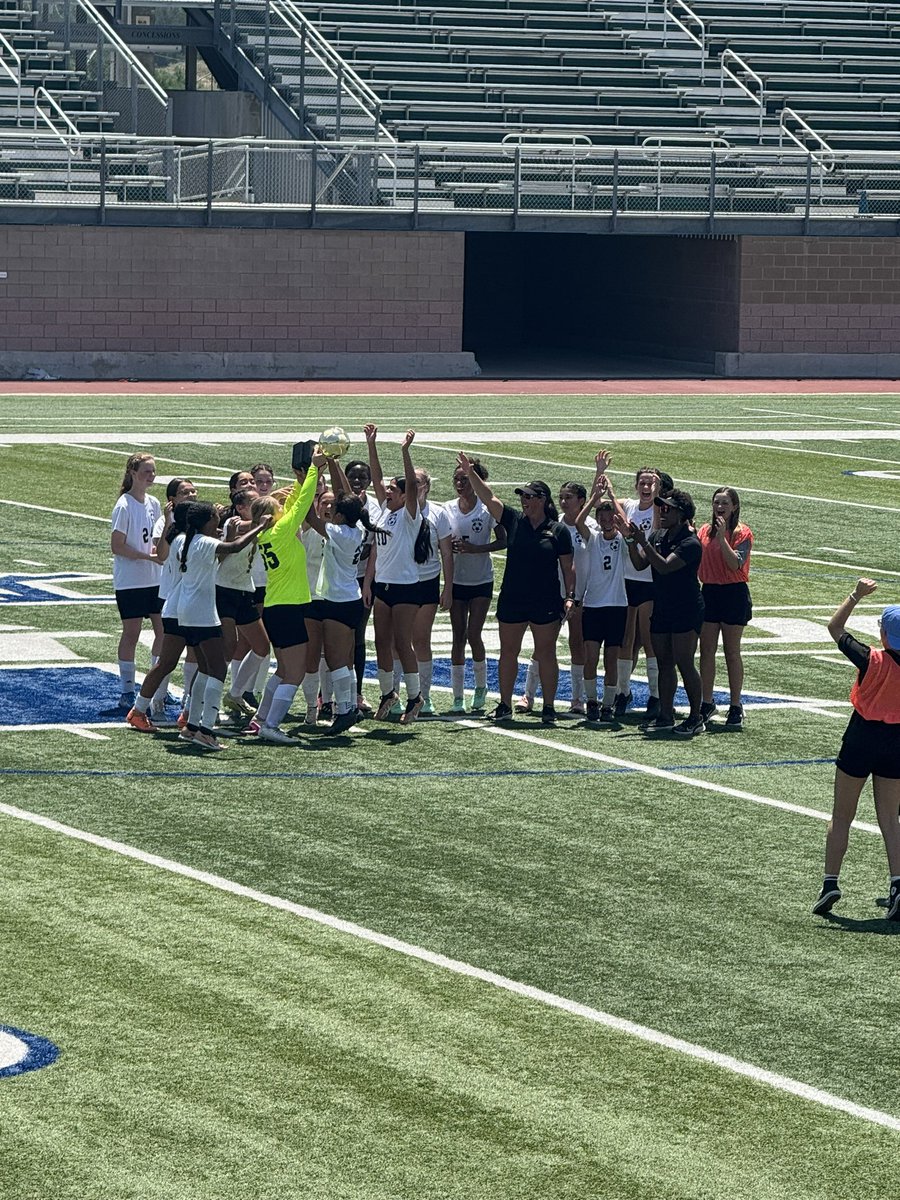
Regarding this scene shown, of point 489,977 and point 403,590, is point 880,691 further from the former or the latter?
point 403,590

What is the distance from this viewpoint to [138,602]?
14758mm

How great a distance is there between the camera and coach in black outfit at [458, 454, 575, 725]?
14.5m

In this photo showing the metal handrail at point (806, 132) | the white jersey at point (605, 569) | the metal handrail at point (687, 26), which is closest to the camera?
the white jersey at point (605, 569)

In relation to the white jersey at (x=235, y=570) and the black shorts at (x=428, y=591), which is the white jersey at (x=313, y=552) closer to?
the white jersey at (x=235, y=570)

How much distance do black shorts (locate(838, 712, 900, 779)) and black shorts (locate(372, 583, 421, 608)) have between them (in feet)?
15.6

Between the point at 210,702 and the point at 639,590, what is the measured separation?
3.29 metres

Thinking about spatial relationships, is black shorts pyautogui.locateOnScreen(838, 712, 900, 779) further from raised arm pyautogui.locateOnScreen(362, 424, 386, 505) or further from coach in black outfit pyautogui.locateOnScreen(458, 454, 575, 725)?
raised arm pyautogui.locateOnScreen(362, 424, 386, 505)

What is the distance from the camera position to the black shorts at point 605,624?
48.6ft

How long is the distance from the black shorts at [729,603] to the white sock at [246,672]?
3.13 metres

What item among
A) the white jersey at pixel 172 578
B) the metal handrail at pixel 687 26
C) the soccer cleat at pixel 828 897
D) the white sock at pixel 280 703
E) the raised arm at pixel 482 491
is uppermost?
the metal handrail at pixel 687 26

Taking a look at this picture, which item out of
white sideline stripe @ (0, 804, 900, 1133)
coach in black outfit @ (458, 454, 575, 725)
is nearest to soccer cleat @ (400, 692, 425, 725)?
coach in black outfit @ (458, 454, 575, 725)

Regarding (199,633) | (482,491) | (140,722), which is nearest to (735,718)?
(482,491)

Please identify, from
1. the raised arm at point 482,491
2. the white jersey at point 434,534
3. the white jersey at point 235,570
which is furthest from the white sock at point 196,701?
the raised arm at point 482,491

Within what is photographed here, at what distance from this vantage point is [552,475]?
88.1ft
